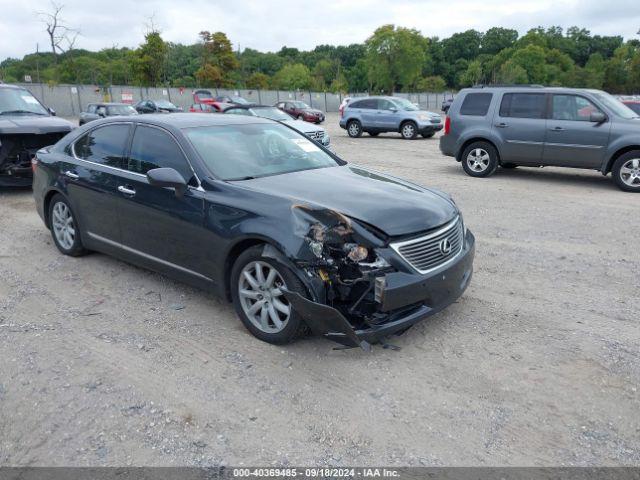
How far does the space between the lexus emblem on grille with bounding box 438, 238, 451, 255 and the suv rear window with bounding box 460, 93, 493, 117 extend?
804 centimetres

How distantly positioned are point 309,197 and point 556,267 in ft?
10.2

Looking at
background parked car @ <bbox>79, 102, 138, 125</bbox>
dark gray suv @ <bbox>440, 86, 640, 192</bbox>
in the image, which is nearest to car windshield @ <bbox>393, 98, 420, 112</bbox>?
dark gray suv @ <bbox>440, 86, 640, 192</bbox>

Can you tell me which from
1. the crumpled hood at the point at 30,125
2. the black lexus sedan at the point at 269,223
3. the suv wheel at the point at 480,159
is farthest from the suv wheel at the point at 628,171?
the crumpled hood at the point at 30,125

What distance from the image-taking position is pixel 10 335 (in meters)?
4.16

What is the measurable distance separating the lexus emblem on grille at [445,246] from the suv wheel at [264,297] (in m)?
1.11

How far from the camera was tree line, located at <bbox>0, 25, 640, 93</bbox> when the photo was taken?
62.3 metres

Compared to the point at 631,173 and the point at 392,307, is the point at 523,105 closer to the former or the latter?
the point at 631,173

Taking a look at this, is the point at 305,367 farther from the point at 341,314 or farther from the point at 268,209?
the point at 268,209

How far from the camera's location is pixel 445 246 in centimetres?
400

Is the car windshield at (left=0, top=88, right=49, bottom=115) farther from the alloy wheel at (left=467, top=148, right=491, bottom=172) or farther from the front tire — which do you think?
the alloy wheel at (left=467, top=148, right=491, bottom=172)

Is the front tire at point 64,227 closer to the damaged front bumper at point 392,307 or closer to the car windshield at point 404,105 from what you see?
the damaged front bumper at point 392,307

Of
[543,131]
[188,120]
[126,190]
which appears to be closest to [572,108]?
[543,131]

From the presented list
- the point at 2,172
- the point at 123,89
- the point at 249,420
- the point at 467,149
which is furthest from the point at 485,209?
the point at 123,89

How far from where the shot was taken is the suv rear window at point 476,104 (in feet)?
37.0
